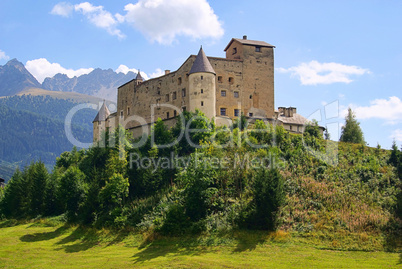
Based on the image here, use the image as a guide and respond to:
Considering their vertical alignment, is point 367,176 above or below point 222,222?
above

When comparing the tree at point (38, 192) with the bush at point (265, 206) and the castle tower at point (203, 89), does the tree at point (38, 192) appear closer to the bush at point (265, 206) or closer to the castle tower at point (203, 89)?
the castle tower at point (203, 89)

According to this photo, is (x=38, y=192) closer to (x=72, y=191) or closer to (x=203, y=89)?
(x=72, y=191)

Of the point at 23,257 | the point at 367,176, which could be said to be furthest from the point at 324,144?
the point at 23,257

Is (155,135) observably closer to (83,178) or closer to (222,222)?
(83,178)

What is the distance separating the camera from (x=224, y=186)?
42625 mm

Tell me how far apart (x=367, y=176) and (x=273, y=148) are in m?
9.99

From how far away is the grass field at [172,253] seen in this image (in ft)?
99.2

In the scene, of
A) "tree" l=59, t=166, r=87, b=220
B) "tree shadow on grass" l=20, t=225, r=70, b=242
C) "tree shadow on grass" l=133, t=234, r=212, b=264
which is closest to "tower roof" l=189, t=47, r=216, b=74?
"tree" l=59, t=166, r=87, b=220

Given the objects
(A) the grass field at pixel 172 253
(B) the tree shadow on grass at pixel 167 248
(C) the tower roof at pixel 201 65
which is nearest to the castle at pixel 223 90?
(C) the tower roof at pixel 201 65

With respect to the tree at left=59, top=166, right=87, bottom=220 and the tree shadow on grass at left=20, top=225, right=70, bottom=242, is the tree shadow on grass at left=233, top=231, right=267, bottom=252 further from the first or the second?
the tree at left=59, top=166, right=87, bottom=220

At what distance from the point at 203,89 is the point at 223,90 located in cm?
A: 460

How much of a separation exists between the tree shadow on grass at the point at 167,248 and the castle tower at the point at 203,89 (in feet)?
78.6

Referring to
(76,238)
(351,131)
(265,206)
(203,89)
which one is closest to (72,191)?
(76,238)

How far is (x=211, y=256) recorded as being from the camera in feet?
105
